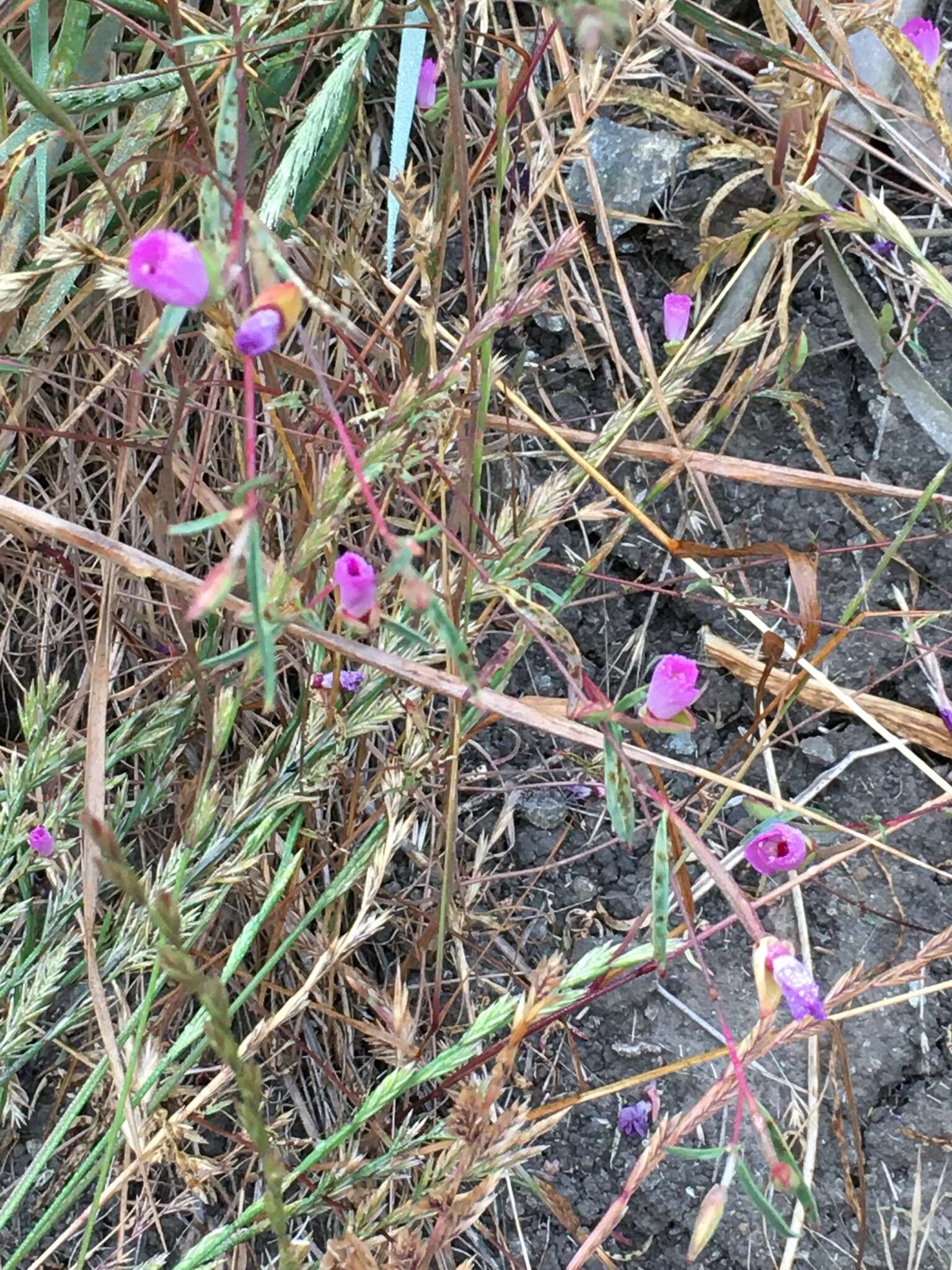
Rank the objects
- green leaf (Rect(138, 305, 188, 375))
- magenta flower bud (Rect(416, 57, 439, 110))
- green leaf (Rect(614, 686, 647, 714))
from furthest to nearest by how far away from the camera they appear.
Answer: magenta flower bud (Rect(416, 57, 439, 110))
green leaf (Rect(614, 686, 647, 714))
green leaf (Rect(138, 305, 188, 375))

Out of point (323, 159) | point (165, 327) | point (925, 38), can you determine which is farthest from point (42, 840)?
point (925, 38)

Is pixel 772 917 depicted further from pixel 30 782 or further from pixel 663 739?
pixel 30 782

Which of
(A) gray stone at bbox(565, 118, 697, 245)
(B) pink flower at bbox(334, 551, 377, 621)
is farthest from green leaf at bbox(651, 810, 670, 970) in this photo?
(A) gray stone at bbox(565, 118, 697, 245)

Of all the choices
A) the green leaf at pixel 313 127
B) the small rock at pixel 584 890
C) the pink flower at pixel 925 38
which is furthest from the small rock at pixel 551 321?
the small rock at pixel 584 890

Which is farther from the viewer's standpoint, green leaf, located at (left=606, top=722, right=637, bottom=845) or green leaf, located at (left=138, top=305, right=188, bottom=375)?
green leaf, located at (left=606, top=722, right=637, bottom=845)

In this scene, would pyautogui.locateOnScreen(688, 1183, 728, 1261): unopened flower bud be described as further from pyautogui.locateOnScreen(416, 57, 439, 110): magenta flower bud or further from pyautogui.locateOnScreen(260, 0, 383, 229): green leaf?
pyautogui.locateOnScreen(416, 57, 439, 110): magenta flower bud
